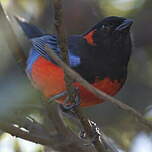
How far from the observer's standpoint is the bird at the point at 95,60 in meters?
3.23

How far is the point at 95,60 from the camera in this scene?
10.7 feet

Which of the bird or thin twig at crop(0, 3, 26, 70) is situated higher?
thin twig at crop(0, 3, 26, 70)

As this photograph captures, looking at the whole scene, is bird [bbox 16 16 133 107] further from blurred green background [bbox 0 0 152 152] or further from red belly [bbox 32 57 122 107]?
blurred green background [bbox 0 0 152 152]

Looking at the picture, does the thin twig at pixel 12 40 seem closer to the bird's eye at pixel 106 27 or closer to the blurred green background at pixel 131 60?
the bird's eye at pixel 106 27

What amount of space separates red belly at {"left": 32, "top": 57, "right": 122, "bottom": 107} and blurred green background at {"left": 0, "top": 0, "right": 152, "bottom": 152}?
16.4 inches

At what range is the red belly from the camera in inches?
129

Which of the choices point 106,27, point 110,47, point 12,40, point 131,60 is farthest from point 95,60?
point 131,60

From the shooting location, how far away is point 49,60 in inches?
136

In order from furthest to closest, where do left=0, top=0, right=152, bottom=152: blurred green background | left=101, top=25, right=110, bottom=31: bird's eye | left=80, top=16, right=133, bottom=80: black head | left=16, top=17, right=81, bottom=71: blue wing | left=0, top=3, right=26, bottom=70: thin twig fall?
left=0, top=0, right=152, bottom=152: blurred green background, left=101, top=25, right=110, bottom=31: bird's eye, left=80, top=16, right=133, bottom=80: black head, left=16, top=17, right=81, bottom=71: blue wing, left=0, top=3, right=26, bottom=70: thin twig

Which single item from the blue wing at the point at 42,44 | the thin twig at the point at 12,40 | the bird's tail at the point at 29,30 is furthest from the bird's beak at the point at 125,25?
the thin twig at the point at 12,40

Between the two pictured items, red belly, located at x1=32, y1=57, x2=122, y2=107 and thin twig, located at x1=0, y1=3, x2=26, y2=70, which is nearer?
thin twig, located at x1=0, y1=3, x2=26, y2=70

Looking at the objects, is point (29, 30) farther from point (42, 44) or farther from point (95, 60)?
point (95, 60)

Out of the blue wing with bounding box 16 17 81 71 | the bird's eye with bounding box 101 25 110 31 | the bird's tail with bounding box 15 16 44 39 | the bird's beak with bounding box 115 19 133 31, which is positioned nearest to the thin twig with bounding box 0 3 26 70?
the blue wing with bounding box 16 17 81 71

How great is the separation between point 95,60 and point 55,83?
308 mm
